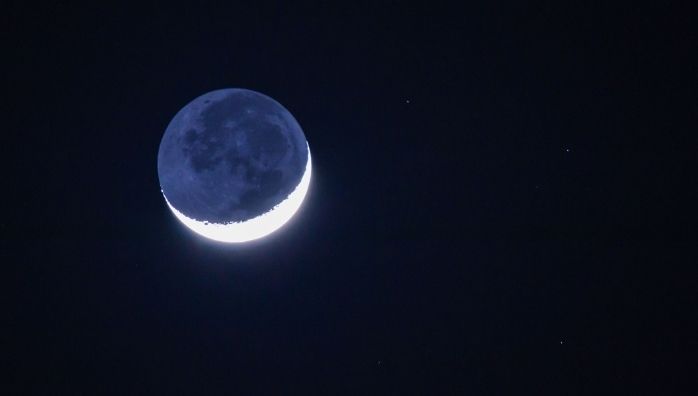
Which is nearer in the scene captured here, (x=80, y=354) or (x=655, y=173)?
(x=80, y=354)

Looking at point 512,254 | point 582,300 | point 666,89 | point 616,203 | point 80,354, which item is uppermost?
point 666,89

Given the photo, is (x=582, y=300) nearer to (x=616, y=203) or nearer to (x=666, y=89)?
(x=616, y=203)

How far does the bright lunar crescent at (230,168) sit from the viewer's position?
2543mm

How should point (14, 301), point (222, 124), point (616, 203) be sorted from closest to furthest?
1. point (222, 124)
2. point (14, 301)
3. point (616, 203)

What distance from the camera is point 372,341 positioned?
2.96m

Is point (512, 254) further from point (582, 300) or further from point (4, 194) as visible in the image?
point (4, 194)

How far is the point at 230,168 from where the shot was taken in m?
2.53

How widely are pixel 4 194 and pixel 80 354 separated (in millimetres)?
1159

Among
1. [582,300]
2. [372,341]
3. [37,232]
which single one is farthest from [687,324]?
[37,232]

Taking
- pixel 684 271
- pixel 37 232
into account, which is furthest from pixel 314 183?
pixel 684 271

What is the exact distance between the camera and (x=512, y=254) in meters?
3.02

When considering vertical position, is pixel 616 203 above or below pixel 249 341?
above

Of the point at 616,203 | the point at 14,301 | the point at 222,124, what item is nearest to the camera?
the point at 222,124

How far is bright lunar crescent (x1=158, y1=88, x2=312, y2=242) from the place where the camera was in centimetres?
254
